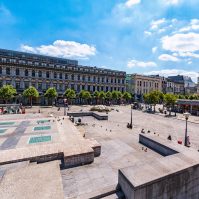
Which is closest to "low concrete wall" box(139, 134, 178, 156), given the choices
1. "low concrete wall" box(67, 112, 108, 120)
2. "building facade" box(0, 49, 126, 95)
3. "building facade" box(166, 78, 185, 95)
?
"low concrete wall" box(67, 112, 108, 120)

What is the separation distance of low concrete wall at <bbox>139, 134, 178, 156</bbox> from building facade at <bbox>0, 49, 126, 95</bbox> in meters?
47.1

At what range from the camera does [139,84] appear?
3073 inches

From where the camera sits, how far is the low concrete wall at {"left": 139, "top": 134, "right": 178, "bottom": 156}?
10.9 metres

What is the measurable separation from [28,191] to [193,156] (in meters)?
8.81

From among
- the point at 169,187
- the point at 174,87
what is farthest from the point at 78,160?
the point at 174,87

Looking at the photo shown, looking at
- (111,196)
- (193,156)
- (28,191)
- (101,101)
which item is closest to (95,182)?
(111,196)

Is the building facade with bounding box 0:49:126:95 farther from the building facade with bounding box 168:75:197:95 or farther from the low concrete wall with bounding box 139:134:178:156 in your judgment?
the building facade with bounding box 168:75:197:95

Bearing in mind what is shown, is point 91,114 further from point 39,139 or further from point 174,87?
point 174,87

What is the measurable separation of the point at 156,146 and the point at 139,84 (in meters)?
68.4

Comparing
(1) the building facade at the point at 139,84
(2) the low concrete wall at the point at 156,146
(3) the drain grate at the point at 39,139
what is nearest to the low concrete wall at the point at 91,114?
(2) the low concrete wall at the point at 156,146

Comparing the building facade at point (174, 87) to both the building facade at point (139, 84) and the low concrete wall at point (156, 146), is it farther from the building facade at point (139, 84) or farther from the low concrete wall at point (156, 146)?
the low concrete wall at point (156, 146)

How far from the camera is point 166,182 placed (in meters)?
7.03

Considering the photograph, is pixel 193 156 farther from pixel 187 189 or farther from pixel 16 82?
pixel 16 82

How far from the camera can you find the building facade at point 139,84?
252 feet
